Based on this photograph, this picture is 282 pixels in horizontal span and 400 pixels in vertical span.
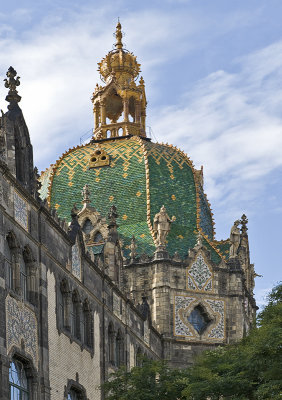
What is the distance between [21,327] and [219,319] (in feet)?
93.2

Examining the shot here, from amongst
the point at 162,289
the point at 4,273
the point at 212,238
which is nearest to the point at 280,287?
the point at 4,273

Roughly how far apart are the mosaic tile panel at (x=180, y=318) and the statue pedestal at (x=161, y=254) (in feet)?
7.26

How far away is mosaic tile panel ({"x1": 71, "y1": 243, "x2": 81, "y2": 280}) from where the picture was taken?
43.4 metres

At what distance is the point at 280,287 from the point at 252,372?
10.6ft

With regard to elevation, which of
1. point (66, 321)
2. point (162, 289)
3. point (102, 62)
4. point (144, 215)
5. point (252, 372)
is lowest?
point (252, 372)

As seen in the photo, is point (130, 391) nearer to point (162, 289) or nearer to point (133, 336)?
point (133, 336)

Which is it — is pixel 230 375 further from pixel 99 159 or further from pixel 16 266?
pixel 99 159

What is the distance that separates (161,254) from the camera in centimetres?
6425

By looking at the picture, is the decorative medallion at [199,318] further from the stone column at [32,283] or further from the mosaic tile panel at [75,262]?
the stone column at [32,283]

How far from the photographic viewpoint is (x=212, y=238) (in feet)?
226

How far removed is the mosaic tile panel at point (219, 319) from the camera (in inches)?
2522

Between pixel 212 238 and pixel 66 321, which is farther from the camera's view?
pixel 212 238

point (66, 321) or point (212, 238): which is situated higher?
point (212, 238)

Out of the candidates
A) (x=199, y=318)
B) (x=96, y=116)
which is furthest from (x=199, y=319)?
(x=96, y=116)
